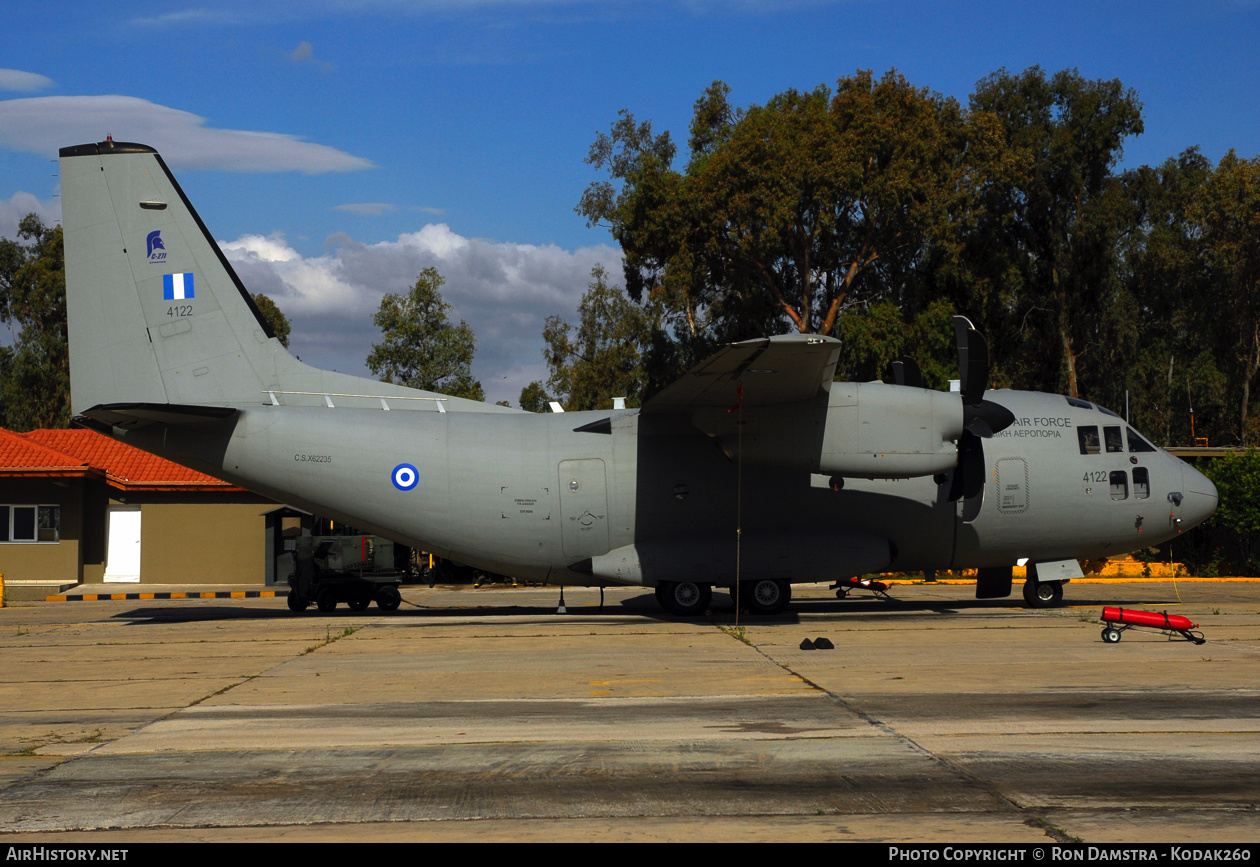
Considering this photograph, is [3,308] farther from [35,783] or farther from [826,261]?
[35,783]

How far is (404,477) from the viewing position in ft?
59.9

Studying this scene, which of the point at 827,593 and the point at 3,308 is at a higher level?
the point at 3,308

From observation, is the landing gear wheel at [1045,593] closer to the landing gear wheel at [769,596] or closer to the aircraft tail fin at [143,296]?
the landing gear wheel at [769,596]

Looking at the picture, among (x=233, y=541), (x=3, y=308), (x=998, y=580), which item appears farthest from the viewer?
(x=3, y=308)

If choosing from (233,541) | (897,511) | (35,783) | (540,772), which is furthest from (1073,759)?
(233,541)

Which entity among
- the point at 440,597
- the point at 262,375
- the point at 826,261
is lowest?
the point at 440,597

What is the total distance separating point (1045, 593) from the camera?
66.0 feet

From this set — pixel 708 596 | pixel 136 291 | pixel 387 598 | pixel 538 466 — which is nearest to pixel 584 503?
pixel 538 466

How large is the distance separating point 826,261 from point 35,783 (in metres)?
39.9

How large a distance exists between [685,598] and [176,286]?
37.0 feet

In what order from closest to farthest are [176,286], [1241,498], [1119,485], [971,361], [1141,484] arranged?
1. [971,361]
2. [176,286]
3. [1119,485]
4. [1141,484]
5. [1241,498]

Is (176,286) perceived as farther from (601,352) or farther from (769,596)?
(601,352)

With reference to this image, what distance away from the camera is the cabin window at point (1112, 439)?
19281mm

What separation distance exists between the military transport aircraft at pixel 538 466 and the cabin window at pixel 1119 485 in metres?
0.03
